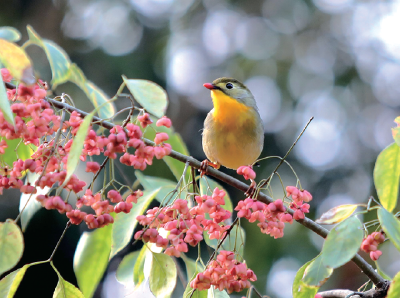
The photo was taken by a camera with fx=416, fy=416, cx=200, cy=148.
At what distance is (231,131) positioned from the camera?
396cm

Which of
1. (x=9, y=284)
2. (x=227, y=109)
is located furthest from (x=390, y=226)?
(x=227, y=109)

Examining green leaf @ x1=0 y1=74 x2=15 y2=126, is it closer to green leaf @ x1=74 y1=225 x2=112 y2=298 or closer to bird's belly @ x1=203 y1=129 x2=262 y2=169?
green leaf @ x1=74 y1=225 x2=112 y2=298

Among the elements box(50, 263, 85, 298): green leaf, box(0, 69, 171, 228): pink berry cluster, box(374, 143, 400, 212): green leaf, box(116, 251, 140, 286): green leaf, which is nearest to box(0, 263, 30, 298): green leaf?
box(50, 263, 85, 298): green leaf

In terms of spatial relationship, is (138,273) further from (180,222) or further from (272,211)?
(272,211)

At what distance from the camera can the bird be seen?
3957mm

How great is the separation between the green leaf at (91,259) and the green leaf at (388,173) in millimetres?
1309

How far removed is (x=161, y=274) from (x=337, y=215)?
0.73 m

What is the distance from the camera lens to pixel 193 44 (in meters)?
10.3

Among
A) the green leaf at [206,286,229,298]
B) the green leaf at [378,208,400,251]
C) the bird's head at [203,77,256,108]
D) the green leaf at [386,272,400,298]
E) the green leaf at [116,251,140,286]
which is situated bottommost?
the green leaf at [116,251,140,286]

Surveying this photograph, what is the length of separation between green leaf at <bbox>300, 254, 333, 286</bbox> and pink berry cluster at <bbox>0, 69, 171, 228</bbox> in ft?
2.35

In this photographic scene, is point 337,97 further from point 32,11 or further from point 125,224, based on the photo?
point 125,224

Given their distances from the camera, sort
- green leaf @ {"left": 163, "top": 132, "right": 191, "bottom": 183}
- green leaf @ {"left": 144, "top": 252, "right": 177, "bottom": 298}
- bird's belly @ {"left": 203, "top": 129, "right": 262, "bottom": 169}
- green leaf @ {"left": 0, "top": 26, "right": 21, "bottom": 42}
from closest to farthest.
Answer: green leaf @ {"left": 0, "top": 26, "right": 21, "bottom": 42}
green leaf @ {"left": 144, "top": 252, "right": 177, "bottom": 298}
green leaf @ {"left": 163, "top": 132, "right": 191, "bottom": 183}
bird's belly @ {"left": 203, "top": 129, "right": 262, "bottom": 169}

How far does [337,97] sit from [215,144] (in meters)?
6.76

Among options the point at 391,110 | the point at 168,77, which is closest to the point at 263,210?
the point at 168,77
